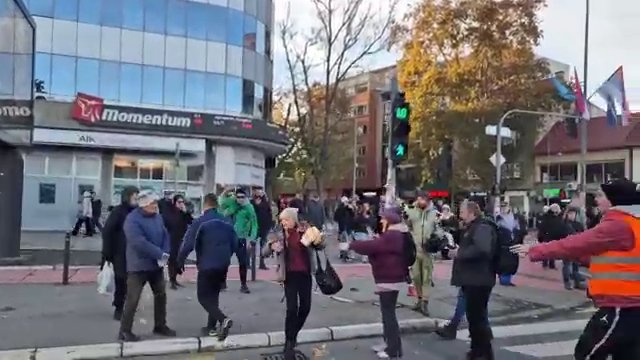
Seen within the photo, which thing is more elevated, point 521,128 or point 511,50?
point 511,50

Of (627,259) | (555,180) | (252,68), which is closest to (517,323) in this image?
(627,259)

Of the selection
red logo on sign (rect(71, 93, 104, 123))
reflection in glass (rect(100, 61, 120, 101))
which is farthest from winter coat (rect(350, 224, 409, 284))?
reflection in glass (rect(100, 61, 120, 101))

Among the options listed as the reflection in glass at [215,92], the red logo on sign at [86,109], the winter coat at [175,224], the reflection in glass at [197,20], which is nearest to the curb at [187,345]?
the winter coat at [175,224]

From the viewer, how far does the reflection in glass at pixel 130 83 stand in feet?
106

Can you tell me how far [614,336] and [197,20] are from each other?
1242 inches

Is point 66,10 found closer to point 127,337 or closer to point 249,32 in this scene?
point 249,32

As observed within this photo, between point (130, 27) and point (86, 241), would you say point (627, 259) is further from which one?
point (130, 27)

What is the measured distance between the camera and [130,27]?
32469 millimetres

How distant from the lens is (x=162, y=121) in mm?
32344

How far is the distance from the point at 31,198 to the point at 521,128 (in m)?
30.4

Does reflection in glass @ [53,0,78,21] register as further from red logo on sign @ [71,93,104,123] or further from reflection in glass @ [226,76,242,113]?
reflection in glass @ [226,76,242,113]

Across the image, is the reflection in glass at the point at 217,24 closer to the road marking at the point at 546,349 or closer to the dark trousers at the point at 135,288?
the dark trousers at the point at 135,288

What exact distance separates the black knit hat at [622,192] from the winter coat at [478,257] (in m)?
2.60

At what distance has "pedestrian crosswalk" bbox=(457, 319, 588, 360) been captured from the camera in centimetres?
848
